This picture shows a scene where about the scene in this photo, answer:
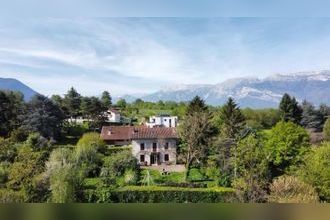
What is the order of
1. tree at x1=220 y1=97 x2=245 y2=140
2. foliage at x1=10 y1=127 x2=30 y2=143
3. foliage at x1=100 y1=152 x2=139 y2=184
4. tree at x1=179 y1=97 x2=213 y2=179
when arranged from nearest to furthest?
foliage at x1=100 y1=152 x2=139 y2=184 < foliage at x1=10 y1=127 x2=30 y2=143 < tree at x1=179 y1=97 x2=213 y2=179 < tree at x1=220 y1=97 x2=245 y2=140

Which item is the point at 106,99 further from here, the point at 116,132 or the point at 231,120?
the point at 231,120

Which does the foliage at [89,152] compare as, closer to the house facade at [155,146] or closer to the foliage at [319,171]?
the house facade at [155,146]

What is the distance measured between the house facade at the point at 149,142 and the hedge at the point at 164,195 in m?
0.88

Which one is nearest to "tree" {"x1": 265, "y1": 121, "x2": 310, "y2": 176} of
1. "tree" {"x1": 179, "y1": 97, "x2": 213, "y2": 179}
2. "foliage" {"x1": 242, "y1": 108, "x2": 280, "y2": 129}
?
"foliage" {"x1": 242, "y1": 108, "x2": 280, "y2": 129}

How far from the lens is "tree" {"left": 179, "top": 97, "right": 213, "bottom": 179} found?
7.84 m

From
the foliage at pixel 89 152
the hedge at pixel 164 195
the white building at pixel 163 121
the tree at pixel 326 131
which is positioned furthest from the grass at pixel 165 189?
the tree at pixel 326 131

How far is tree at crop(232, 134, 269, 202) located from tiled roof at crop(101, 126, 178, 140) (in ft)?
3.70

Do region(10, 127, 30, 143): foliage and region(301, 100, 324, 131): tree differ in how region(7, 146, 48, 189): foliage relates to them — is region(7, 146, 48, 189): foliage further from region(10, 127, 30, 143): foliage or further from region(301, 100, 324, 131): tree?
region(301, 100, 324, 131): tree

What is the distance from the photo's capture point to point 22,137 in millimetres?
7703

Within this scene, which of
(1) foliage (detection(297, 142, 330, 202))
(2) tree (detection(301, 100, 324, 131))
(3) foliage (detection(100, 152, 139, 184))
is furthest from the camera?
(2) tree (detection(301, 100, 324, 131))

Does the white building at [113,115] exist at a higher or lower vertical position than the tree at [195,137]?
higher

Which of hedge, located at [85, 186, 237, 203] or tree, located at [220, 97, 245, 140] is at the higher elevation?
tree, located at [220, 97, 245, 140]

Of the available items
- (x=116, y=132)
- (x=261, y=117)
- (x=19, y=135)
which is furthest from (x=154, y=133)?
(x=19, y=135)

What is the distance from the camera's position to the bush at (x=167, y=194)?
683 cm
